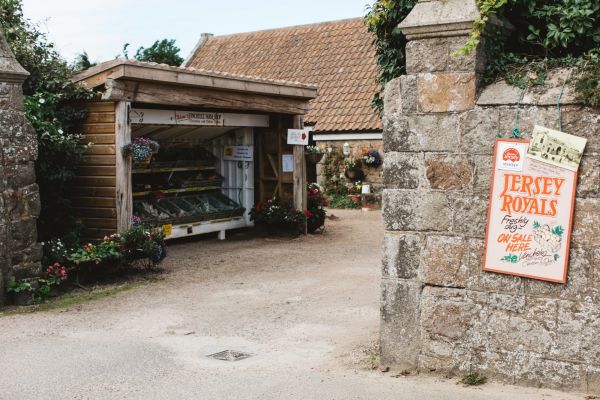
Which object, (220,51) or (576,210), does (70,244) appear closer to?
(576,210)

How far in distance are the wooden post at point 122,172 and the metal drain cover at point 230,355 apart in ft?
14.3

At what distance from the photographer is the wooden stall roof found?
32.0ft

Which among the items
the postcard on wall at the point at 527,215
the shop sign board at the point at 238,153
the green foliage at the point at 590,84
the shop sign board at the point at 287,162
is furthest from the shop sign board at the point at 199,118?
the green foliage at the point at 590,84

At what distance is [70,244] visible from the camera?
9.45m

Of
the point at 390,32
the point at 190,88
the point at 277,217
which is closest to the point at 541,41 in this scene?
the point at 390,32

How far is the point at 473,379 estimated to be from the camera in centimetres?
471

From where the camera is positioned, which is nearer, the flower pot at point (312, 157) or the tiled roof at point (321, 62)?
the flower pot at point (312, 157)

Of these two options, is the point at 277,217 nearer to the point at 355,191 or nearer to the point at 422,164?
the point at 355,191

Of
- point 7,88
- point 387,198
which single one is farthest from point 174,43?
point 387,198

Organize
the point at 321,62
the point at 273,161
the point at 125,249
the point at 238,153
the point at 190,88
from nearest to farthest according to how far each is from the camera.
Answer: the point at 125,249
the point at 190,88
the point at 238,153
the point at 273,161
the point at 321,62

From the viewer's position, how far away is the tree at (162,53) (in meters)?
29.1

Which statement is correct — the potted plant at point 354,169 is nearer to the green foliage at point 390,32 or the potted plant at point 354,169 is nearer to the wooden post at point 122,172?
the wooden post at point 122,172

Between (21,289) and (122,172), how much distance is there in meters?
2.64

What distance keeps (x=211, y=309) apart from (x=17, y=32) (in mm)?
4781
